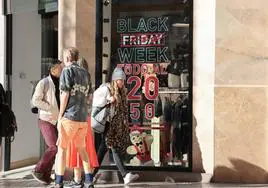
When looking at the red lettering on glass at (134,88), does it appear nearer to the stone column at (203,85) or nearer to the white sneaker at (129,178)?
the stone column at (203,85)

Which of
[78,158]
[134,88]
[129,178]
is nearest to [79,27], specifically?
[134,88]

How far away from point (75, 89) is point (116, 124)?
0.96 meters

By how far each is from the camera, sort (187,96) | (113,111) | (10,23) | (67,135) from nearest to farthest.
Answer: (67,135), (113,111), (187,96), (10,23)

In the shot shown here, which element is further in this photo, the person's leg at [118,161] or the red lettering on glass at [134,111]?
the red lettering on glass at [134,111]

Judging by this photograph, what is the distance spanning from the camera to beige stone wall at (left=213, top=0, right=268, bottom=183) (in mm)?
8102

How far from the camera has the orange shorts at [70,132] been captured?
→ 714 centimetres

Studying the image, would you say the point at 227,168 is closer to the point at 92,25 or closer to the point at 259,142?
the point at 259,142

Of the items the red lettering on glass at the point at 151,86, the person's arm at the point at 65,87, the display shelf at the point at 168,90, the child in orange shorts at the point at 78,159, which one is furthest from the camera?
the red lettering on glass at the point at 151,86

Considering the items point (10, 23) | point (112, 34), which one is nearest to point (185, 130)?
point (112, 34)

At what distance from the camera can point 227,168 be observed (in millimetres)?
8125

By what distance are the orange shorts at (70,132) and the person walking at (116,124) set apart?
0.68 meters

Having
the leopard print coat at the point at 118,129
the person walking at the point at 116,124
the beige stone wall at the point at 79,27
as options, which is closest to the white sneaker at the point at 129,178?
the person walking at the point at 116,124

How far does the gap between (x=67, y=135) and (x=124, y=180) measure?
50.1 inches

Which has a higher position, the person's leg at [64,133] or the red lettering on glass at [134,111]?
the red lettering on glass at [134,111]
